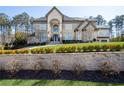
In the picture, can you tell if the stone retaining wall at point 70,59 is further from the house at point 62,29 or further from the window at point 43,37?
the window at point 43,37

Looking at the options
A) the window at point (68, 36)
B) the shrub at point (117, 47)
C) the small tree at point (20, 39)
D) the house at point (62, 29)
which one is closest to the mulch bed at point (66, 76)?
the shrub at point (117, 47)

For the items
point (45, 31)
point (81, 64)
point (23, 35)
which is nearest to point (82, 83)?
point (81, 64)

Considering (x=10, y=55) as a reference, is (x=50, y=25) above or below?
above

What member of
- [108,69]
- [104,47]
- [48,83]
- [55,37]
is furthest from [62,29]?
[48,83]

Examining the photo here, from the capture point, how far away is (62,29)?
18.1 meters

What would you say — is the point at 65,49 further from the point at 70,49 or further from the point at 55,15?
the point at 55,15

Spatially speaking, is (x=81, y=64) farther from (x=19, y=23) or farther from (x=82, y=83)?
(x=19, y=23)

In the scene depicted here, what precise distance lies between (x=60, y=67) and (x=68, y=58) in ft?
1.33

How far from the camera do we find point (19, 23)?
1708 cm

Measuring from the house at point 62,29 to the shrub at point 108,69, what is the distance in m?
6.30

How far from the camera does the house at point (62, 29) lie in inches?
627

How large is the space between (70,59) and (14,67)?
5.91 ft

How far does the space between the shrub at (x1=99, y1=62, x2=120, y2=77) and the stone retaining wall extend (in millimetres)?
154
